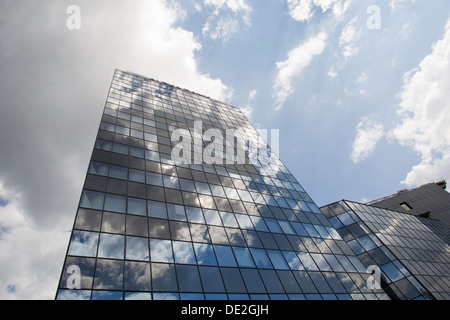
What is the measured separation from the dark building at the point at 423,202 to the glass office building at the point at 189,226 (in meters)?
34.2

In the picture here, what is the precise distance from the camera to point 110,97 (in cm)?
2923

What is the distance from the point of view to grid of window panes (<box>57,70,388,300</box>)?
12.9 m

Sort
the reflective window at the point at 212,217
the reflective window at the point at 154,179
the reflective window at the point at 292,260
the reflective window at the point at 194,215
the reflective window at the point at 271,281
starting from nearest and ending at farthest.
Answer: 1. the reflective window at the point at 271,281
2. the reflective window at the point at 194,215
3. the reflective window at the point at 292,260
4. the reflective window at the point at 212,217
5. the reflective window at the point at 154,179

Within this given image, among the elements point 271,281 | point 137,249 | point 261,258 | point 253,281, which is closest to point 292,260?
point 261,258

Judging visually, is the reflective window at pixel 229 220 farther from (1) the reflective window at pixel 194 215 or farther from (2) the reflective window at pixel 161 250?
(2) the reflective window at pixel 161 250

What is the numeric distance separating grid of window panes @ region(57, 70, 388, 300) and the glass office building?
69 millimetres

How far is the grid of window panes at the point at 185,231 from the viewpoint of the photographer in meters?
12.9

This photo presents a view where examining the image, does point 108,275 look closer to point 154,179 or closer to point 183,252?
point 183,252

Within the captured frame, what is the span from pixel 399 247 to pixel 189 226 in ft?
97.5

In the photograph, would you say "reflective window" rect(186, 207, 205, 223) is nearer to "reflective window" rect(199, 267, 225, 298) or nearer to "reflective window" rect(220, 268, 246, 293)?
"reflective window" rect(199, 267, 225, 298)

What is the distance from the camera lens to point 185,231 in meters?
16.8

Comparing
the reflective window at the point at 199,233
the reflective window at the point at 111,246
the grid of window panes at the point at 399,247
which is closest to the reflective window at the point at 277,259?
the reflective window at the point at 199,233

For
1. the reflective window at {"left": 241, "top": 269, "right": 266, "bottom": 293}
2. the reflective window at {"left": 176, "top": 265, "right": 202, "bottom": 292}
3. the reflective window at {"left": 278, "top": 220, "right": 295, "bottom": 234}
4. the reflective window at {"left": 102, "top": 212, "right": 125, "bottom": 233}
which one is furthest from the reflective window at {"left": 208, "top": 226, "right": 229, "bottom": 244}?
the reflective window at {"left": 278, "top": 220, "right": 295, "bottom": 234}
